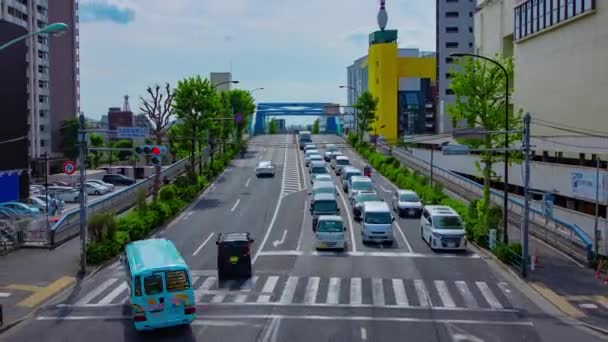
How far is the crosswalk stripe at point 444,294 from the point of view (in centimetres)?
2209

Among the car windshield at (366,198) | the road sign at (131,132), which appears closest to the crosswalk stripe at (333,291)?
the road sign at (131,132)

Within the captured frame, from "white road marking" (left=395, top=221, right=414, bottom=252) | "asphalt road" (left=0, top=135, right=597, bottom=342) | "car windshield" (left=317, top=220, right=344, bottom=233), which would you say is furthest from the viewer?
"white road marking" (left=395, top=221, right=414, bottom=252)

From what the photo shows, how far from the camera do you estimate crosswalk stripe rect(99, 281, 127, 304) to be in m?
22.7

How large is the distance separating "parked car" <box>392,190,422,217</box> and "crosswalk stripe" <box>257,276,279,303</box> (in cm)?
1741

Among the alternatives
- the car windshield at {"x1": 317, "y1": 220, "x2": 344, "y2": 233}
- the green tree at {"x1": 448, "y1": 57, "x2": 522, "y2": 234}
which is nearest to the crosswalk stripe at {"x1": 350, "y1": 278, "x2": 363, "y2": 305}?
the car windshield at {"x1": 317, "y1": 220, "x2": 344, "y2": 233}

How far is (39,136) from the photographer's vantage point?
84.4 m

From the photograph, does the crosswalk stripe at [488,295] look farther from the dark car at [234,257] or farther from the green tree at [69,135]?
the green tree at [69,135]

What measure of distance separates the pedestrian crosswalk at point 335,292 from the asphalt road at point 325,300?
39mm

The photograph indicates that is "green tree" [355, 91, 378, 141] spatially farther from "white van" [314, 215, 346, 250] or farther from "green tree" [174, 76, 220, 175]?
"white van" [314, 215, 346, 250]

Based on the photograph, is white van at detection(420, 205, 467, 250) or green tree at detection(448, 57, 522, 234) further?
green tree at detection(448, 57, 522, 234)

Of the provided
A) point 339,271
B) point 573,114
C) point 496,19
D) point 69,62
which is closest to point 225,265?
point 339,271

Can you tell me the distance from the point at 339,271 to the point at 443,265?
4953 mm

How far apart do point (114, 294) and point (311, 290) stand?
7.25 metres

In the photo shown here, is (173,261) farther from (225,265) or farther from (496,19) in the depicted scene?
(496,19)
